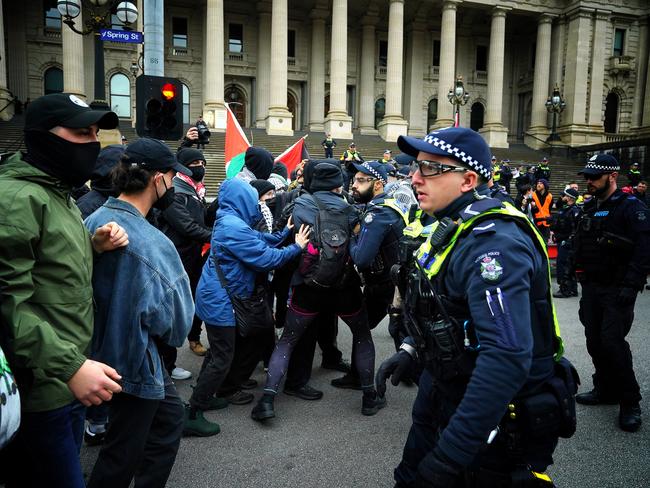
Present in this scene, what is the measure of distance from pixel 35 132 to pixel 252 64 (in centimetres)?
3520

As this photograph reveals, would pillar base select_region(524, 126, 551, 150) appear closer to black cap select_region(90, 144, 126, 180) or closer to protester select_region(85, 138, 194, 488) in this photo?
black cap select_region(90, 144, 126, 180)

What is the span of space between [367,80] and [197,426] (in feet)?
117

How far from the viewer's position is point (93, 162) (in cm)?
232

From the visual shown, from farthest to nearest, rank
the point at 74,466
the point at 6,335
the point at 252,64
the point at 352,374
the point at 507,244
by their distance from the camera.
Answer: the point at 252,64 < the point at 352,374 < the point at 74,466 < the point at 507,244 < the point at 6,335

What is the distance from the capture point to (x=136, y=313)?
2.44 meters

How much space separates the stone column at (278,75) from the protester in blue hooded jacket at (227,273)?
26232 mm

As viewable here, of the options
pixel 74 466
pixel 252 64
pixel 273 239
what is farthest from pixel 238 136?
pixel 252 64

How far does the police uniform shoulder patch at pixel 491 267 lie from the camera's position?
192cm

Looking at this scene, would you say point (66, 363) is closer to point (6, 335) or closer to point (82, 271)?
point (6, 335)

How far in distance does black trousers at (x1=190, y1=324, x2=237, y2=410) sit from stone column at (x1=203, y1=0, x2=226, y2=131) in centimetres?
2571

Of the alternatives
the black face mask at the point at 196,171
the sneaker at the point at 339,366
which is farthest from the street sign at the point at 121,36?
the sneaker at the point at 339,366

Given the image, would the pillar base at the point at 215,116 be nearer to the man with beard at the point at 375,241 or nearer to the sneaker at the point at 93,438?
the man with beard at the point at 375,241

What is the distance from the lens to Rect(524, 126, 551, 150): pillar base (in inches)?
1409

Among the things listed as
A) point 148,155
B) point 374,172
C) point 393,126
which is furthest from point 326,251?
point 393,126
